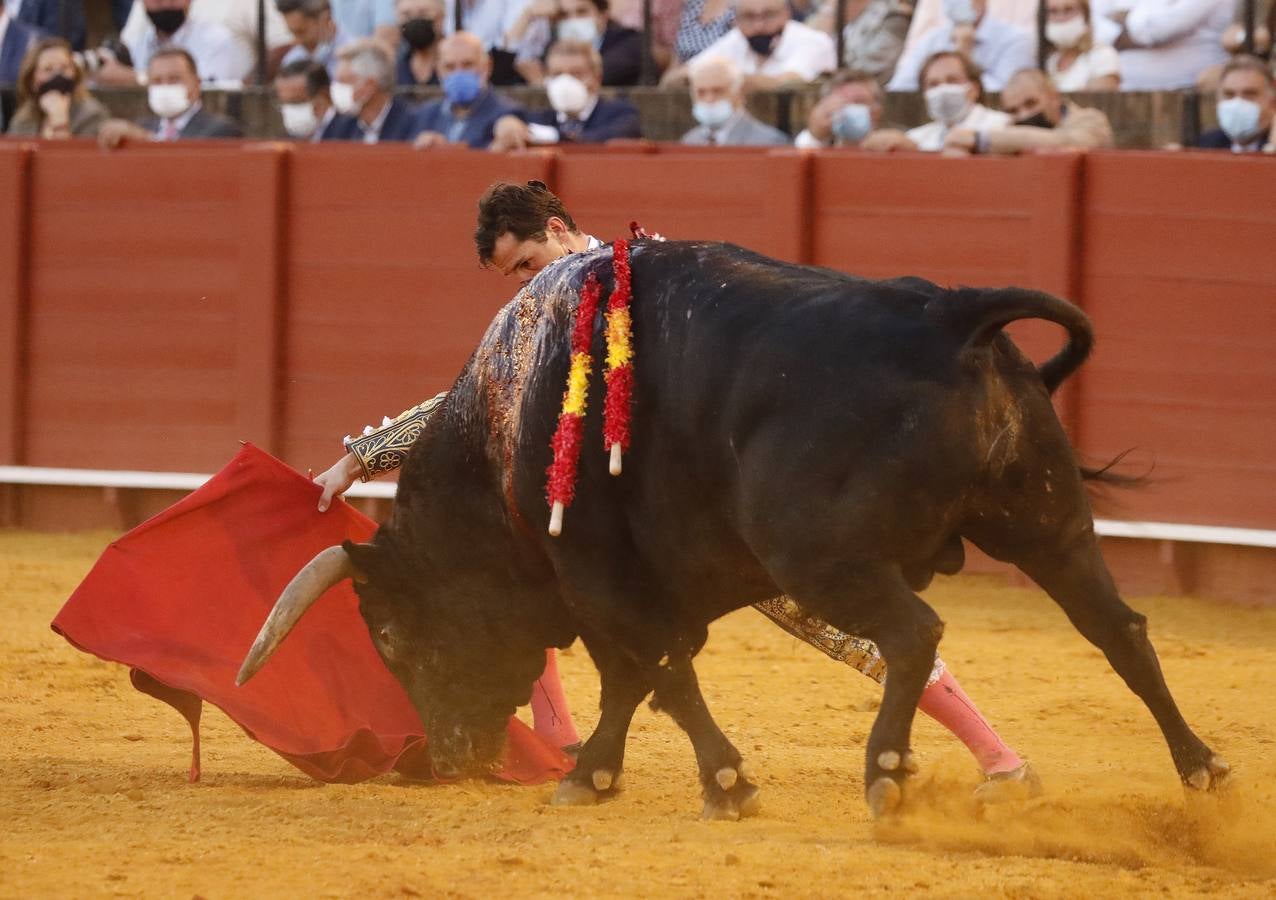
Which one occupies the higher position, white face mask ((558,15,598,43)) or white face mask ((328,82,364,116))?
white face mask ((558,15,598,43))

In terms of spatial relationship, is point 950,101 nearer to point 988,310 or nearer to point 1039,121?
point 1039,121

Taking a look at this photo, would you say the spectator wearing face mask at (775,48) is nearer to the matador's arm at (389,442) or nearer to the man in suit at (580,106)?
the man in suit at (580,106)

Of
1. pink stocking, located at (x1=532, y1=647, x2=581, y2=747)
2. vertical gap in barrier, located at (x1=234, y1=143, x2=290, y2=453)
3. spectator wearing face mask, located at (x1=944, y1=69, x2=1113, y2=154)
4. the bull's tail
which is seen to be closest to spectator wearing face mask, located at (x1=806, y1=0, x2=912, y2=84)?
spectator wearing face mask, located at (x1=944, y1=69, x2=1113, y2=154)

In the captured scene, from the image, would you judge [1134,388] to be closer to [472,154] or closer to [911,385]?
[472,154]

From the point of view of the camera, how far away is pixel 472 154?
25.8ft

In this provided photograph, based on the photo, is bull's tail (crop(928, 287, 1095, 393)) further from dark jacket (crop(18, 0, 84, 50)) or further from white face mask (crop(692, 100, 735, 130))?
dark jacket (crop(18, 0, 84, 50))

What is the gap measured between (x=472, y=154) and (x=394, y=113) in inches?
44.7

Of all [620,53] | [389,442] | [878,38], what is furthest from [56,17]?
[389,442]

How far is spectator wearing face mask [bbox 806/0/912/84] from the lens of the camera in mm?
8820

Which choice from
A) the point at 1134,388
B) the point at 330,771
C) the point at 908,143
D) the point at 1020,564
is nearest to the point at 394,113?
the point at 908,143

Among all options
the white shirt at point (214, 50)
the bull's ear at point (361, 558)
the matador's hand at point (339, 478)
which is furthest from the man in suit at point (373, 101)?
the bull's ear at point (361, 558)

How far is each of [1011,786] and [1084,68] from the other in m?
4.91

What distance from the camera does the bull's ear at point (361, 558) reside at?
13.9 ft

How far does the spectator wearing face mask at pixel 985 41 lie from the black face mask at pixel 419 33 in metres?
2.41
